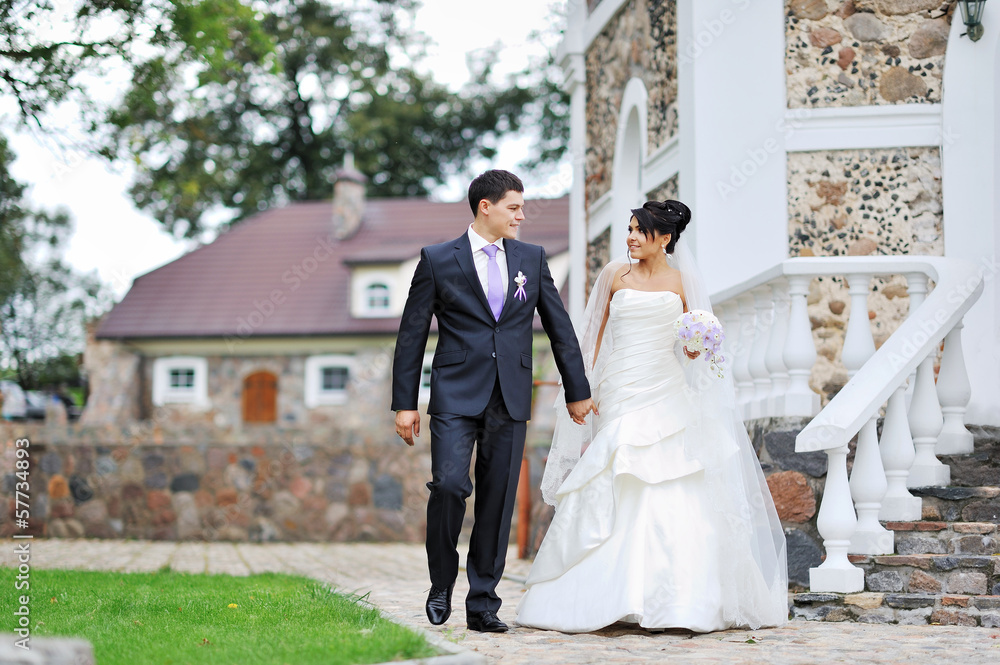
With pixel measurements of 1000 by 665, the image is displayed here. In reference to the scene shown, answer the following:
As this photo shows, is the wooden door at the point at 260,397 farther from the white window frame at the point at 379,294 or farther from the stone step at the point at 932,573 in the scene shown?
the stone step at the point at 932,573

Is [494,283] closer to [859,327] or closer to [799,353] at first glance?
[799,353]

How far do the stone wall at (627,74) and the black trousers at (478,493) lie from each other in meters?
4.80

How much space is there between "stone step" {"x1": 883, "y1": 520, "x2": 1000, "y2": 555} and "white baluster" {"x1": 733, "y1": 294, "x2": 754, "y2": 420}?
1.32 metres

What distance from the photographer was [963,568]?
5441 millimetres

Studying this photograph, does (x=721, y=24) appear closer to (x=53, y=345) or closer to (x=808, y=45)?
(x=808, y=45)

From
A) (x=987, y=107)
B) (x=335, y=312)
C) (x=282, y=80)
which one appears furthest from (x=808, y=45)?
(x=282, y=80)

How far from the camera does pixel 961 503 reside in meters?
5.92

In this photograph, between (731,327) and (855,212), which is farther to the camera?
(855,212)

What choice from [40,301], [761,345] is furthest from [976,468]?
[40,301]

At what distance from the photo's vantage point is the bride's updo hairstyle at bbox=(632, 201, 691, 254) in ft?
17.8

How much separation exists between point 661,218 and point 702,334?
69 centimetres

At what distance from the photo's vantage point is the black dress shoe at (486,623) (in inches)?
190

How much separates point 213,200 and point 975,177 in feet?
86.4

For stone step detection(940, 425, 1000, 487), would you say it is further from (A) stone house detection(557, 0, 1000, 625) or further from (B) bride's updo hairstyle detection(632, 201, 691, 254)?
(B) bride's updo hairstyle detection(632, 201, 691, 254)
